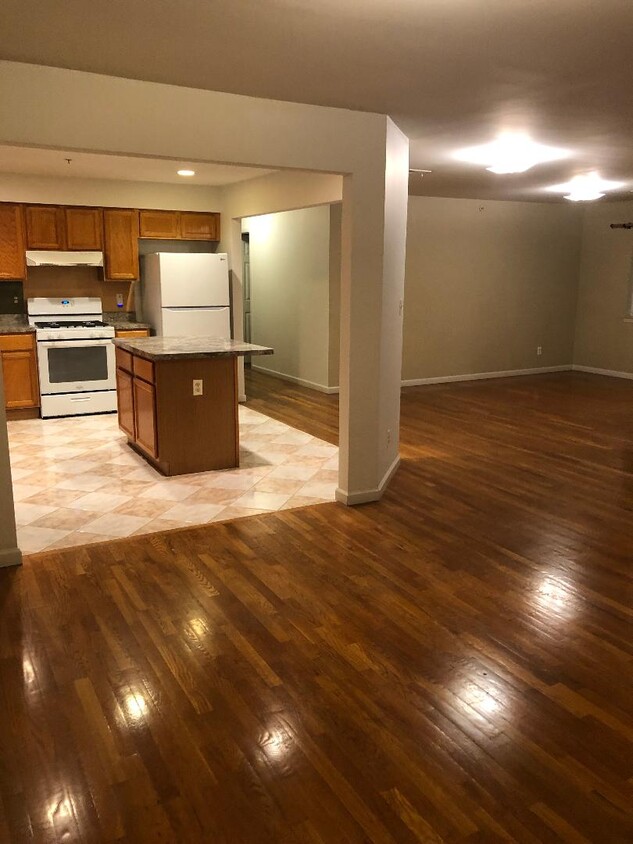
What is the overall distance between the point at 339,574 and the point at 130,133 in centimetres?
238

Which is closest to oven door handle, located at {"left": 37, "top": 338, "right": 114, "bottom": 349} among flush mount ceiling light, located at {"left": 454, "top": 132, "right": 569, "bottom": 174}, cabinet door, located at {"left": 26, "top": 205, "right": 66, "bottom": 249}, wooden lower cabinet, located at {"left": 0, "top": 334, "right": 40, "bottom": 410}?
wooden lower cabinet, located at {"left": 0, "top": 334, "right": 40, "bottom": 410}

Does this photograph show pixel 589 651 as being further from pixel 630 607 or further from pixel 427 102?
pixel 427 102

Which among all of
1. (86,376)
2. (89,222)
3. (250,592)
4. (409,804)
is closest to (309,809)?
(409,804)

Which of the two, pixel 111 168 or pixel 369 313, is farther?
pixel 111 168

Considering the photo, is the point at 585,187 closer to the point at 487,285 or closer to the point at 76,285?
the point at 487,285

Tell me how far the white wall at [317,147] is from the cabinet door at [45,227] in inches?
156

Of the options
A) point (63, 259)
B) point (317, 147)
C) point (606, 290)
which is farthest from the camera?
point (606, 290)

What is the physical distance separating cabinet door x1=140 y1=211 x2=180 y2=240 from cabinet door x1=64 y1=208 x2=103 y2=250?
0.46 metres

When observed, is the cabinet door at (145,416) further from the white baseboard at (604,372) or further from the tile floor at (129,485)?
the white baseboard at (604,372)

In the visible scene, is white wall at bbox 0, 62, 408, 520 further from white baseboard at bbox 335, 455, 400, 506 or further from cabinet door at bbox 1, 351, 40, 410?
cabinet door at bbox 1, 351, 40, 410

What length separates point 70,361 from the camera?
22.3 feet

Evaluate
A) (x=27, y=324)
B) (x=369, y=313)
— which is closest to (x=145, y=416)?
(x=369, y=313)

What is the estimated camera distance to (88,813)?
1.89 metres

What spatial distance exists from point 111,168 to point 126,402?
7.54 ft
